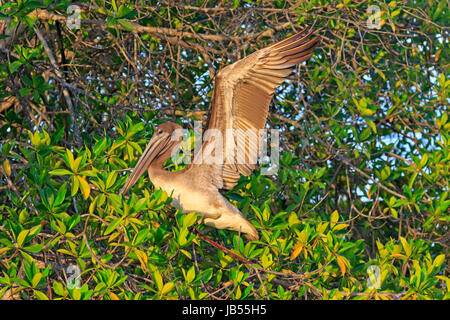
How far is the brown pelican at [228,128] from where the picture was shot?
168 inches

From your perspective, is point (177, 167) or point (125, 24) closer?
point (125, 24)

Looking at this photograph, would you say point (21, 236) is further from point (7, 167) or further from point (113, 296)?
point (7, 167)

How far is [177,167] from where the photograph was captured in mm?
4887

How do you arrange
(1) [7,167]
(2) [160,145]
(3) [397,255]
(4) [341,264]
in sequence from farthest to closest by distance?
(2) [160,145]
(3) [397,255]
(1) [7,167]
(4) [341,264]

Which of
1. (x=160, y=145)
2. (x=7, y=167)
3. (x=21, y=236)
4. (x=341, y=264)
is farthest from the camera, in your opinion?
(x=160, y=145)

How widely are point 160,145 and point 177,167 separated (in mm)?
458

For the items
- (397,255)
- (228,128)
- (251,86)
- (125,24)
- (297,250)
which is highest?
(125,24)

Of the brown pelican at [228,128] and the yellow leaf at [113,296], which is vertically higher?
the brown pelican at [228,128]

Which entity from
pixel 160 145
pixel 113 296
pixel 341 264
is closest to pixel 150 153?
pixel 160 145

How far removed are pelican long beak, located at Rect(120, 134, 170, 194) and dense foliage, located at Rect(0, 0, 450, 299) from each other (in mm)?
96

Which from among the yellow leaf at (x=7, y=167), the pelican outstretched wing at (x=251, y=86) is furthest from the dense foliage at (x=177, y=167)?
the pelican outstretched wing at (x=251, y=86)

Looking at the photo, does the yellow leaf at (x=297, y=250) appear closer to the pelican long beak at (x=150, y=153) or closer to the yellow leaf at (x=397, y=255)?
the yellow leaf at (x=397, y=255)

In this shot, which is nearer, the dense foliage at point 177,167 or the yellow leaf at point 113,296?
the yellow leaf at point 113,296
